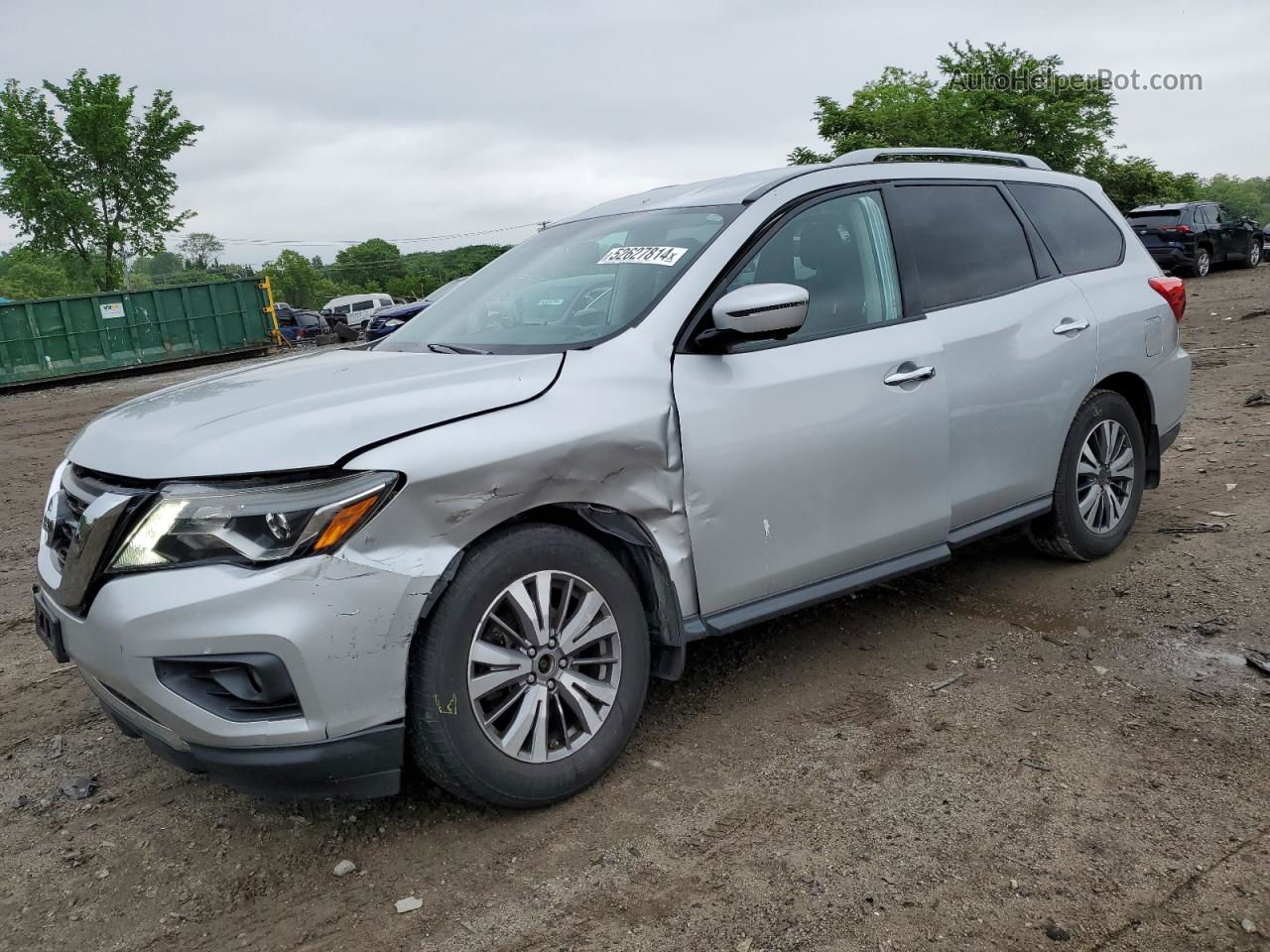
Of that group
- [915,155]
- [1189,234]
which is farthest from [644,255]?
[1189,234]

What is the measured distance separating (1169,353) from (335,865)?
413 centimetres

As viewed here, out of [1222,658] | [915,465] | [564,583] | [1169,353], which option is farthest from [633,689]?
[1169,353]

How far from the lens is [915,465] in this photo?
135 inches

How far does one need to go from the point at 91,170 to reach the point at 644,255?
42569 mm

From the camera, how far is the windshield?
313cm

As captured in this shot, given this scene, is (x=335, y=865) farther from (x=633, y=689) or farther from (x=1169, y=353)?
(x=1169, y=353)

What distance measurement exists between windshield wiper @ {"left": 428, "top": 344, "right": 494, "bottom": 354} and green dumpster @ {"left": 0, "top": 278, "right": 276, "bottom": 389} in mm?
22693

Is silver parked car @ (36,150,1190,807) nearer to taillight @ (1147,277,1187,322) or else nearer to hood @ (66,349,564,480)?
hood @ (66,349,564,480)

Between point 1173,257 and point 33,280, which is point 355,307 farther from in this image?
point 33,280

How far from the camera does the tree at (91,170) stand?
37.3m

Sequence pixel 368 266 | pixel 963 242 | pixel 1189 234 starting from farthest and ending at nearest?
pixel 368 266, pixel 1189 234, pixel 963 242

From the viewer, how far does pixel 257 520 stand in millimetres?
2305

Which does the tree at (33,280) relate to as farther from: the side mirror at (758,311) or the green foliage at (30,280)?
the side mirror at (758,311)

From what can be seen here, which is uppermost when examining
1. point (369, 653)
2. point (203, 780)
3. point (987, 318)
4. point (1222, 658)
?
point (987, 318)
